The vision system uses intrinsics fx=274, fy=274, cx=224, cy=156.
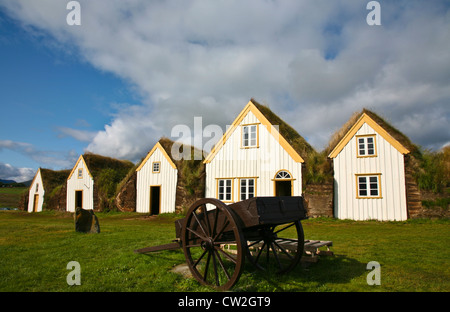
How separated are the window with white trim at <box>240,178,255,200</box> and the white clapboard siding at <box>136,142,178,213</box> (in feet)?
19.0

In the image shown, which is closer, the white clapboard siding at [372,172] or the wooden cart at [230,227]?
the wooden cart at [230,227]

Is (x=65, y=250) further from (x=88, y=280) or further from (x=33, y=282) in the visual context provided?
(x=88, y=280)

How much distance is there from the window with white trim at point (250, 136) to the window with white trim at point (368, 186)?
22.4ft

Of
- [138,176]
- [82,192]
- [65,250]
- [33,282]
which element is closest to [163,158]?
[138,176]

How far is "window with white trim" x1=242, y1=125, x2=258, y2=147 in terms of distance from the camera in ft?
61.8

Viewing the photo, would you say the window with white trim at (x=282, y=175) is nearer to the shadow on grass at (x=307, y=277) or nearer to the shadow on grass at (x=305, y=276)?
the shadow on grass at (x=305, y=276)

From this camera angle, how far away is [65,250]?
Result: 25.5ft

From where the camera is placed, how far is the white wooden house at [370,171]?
15.6 metres

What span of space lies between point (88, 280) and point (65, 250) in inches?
137

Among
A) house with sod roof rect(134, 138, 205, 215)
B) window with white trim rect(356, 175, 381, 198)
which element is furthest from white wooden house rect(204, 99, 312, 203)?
window with white trim rect(356, 175, 381, 198)

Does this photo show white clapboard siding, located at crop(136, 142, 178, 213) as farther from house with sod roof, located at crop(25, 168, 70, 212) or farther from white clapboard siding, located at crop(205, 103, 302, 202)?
house with sod roof, located at crop(25, 168, 70, 212)

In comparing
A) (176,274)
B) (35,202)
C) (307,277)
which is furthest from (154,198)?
(307,277)

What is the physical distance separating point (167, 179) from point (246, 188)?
23.1 feet

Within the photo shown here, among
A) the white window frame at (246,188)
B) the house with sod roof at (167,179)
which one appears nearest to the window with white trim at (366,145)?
the white window frame at (246,188)
